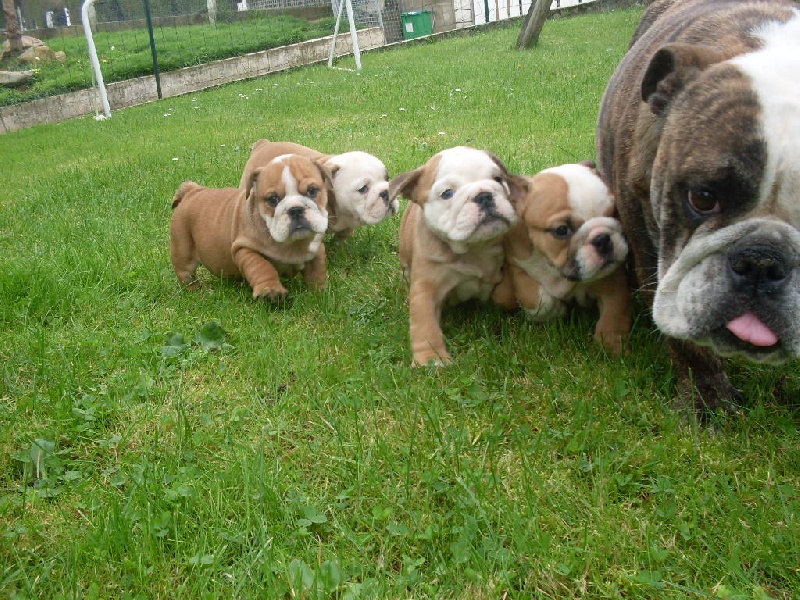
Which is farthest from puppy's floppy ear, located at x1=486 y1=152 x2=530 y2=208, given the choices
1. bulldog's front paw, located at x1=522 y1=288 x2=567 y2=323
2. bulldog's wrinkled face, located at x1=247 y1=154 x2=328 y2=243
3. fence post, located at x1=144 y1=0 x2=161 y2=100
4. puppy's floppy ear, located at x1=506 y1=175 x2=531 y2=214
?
fence post, located at x1=144 y1=0 x2=161 y2=100

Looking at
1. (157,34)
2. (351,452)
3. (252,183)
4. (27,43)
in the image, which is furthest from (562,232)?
(27,43)

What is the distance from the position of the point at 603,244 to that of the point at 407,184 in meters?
1.01

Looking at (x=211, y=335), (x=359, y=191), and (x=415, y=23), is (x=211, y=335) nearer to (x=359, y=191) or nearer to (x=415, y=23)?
(x=359, y=191)

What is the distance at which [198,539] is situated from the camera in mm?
2326

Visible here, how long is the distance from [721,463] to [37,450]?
2.39 metres

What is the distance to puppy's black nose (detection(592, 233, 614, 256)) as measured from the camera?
3234 mm

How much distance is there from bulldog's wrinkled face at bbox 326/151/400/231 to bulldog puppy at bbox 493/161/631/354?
53.0 inches

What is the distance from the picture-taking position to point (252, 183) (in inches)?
174

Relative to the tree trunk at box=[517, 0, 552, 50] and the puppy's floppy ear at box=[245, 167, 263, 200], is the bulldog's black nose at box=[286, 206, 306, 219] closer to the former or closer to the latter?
the puppy's floppy ear at box=[245, 167, 263, 200]

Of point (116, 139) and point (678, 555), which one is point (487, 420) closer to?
point (678, 555)

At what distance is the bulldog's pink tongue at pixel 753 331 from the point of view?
2.28m

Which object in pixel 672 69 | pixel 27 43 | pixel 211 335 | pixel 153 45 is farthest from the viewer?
pixel 27 43

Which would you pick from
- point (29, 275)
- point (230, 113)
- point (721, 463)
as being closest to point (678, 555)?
point (721, 463)

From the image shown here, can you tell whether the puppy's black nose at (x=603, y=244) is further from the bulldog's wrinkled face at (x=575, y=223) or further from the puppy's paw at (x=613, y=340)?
the puppy's paw at (x=613, y=340)
